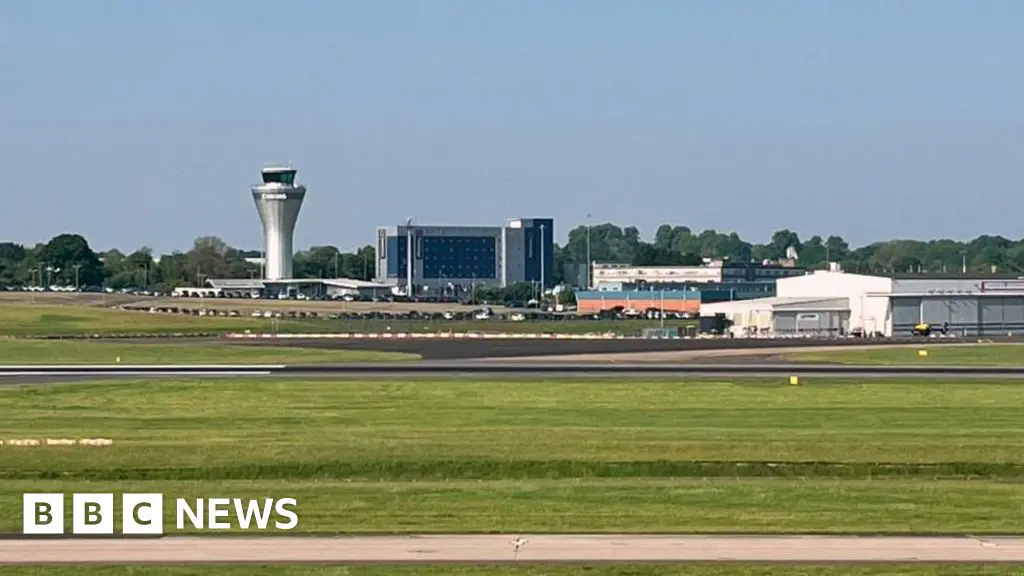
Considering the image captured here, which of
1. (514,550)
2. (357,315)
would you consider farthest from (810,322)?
A: (514,550)

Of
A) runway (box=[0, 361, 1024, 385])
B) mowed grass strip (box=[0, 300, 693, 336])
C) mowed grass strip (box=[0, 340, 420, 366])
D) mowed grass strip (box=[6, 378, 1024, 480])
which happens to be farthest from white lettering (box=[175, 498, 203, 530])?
mowed grass strip (box=[0, 300, 693, 336])

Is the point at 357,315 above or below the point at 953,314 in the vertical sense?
below

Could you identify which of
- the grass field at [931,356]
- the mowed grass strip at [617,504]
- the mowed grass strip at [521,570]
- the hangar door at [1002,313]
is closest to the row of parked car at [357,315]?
the hangar door at [1002,313]

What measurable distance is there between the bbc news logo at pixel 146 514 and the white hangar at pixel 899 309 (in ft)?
355

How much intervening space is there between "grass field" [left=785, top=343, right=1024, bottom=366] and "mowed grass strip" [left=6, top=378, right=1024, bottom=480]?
19.2 metres

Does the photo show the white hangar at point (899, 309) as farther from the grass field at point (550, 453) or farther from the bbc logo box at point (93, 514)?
the bbc logo box at point (93, 514)

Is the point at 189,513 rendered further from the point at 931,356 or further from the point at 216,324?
the point at 216,324

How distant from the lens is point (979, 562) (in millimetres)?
24578

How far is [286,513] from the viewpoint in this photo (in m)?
29.5

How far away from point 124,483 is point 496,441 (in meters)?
11.4

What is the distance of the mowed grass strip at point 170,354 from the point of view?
88875mm

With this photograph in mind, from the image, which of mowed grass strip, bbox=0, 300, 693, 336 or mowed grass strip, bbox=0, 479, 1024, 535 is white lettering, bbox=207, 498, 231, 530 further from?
mowed grass strip, bbox=0, 300, 693, 336

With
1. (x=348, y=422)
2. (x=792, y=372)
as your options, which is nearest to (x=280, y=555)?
(x=348, y=422)

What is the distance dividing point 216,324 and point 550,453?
117 m
